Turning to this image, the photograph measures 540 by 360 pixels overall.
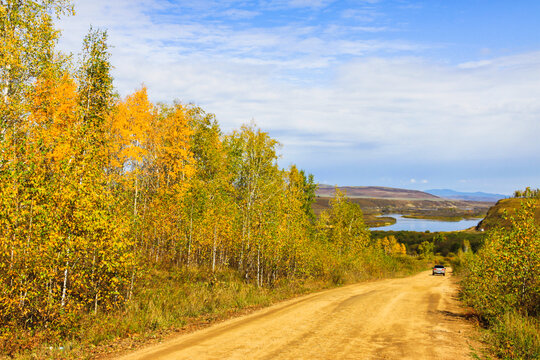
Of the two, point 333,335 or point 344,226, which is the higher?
point 344,226

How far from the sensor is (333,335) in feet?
44.5

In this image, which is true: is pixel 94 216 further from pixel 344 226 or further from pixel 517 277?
pixel 344 226

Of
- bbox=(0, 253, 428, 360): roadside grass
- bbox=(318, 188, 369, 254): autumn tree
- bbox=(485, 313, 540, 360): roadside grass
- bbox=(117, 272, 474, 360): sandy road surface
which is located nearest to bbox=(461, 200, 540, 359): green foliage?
bbox=(485, 313, 540, 360): roadside grass

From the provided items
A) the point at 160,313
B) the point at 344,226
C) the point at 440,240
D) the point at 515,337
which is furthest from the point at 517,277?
the point at 440,240

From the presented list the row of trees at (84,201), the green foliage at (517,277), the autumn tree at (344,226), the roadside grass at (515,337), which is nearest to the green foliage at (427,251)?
the autumn tree at (344,226)

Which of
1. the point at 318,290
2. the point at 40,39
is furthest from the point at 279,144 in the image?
the point at 40,39

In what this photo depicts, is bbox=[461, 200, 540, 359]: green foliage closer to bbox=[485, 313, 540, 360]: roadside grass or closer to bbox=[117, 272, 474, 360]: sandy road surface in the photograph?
bbox=[485, 313, 540, 360]: roadside grass

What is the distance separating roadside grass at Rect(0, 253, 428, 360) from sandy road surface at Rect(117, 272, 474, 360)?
4.24 feet

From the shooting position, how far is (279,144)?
29.6 metres

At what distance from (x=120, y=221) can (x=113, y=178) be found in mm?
2648

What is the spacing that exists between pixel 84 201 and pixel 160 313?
20.7 feet

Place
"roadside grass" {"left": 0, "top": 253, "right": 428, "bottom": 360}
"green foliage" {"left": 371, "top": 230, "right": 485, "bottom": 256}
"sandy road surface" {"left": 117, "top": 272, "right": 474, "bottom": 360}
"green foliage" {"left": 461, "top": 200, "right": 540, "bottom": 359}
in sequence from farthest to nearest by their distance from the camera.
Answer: "green foliage" {"left": 371, "top": 230, "right": 485, "bottom": 256} → "green foliage" {"left": 461, "top": 200, "right": 540, "bottom": 359} → "roadside grass" {"left": 0, "top": 253, "right": 428, "bottom": 360} → "sandy road surface" {"left": 117, "top": 272, "right": 474, "bottom": 360}

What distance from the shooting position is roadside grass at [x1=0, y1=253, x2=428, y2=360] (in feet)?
39.9

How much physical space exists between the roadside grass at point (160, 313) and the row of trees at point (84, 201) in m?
0.77
